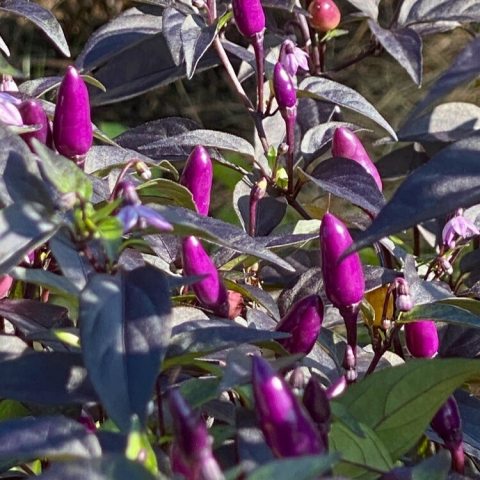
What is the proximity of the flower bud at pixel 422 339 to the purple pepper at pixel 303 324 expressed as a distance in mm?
132

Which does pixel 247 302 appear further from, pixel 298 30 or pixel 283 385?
pixel 298 30

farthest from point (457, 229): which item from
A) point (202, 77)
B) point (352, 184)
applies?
point (202, 77)

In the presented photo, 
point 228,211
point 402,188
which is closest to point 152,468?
point 402,188

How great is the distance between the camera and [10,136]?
721 mm

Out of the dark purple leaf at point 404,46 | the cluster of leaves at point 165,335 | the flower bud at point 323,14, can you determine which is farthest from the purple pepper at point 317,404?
the flower bud at point 323,14

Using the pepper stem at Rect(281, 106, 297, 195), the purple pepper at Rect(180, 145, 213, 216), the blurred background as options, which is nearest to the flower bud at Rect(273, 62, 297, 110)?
the pepper stem at Rect(281, 106, 297, 195)

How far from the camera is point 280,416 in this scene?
56 centimetres

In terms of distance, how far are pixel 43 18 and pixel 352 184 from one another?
361 mm

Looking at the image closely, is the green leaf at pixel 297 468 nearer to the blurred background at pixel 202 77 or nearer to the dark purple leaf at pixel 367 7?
the dark purple leaf at pixel 367 7

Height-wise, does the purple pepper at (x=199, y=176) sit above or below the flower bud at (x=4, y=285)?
above

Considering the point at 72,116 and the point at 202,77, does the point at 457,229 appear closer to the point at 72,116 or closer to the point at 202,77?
the point at 72,116

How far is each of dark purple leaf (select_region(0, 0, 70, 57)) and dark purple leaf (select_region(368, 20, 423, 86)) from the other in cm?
39

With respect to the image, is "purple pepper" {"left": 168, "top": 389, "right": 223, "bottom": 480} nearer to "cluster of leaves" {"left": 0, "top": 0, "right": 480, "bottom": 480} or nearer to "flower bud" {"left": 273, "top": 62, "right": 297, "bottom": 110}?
"cluster of leaves" {"left": 0, "top": 0, "right": 480, "bottom": 480}

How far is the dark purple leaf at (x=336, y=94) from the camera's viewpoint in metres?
1.13
